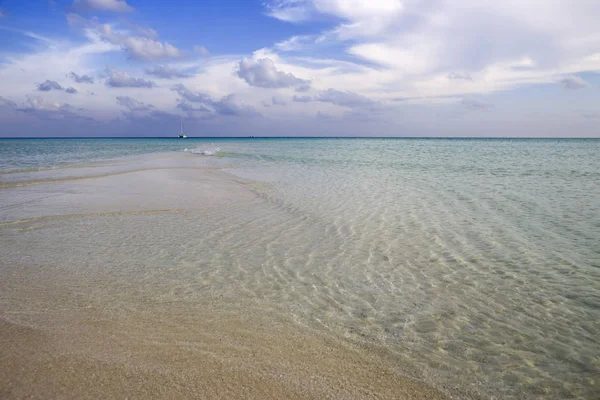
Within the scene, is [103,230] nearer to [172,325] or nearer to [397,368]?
[172,325]

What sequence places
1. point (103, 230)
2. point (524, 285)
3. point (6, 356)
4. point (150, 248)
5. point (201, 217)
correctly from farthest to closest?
point (201, 217) < point (103, 230) < point (150, 248) < point (524, 285) < point (6, 356)

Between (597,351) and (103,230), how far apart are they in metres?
10.1

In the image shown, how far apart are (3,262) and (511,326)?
8.78 m

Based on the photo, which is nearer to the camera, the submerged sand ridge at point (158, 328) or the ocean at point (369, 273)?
the submerged sand ridge at point (158, 328)

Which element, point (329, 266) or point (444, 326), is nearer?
point (444, 326)

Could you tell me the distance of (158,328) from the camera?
4.54 meters

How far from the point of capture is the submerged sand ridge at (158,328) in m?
→ 3.50

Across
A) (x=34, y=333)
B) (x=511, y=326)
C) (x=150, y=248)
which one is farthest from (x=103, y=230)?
(x=511, y=326)

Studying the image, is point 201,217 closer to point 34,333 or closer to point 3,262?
point 3,262

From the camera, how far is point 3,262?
22.9 feet

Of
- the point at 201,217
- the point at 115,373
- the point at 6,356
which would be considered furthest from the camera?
the point at 201,217

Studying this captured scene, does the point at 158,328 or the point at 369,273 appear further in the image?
the point at 369,273

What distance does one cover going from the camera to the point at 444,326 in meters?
4.73

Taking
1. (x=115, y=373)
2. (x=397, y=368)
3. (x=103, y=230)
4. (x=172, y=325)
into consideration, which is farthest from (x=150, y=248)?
(x=397, y=368)
